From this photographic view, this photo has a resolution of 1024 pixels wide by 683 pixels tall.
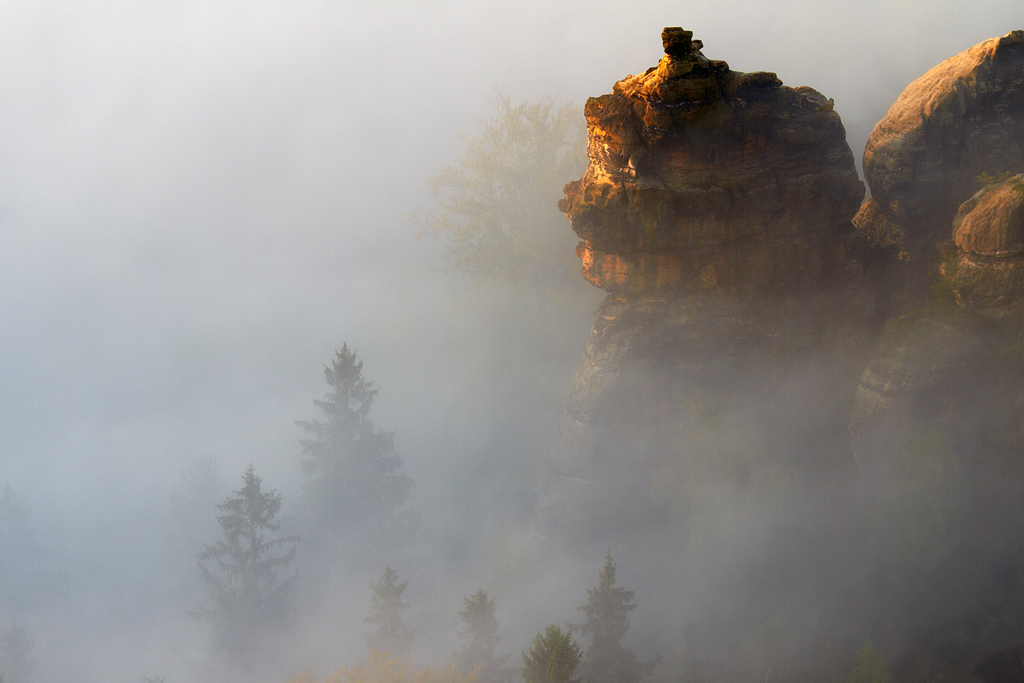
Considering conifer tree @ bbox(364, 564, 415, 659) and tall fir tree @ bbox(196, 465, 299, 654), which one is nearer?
conifer tree @ bbox(364, 564, 415, 659)

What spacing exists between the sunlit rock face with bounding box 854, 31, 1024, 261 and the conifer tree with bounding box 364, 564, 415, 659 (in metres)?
16.2

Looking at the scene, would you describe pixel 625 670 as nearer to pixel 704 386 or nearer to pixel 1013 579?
pixel 704 386

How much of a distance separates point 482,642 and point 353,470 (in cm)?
1069

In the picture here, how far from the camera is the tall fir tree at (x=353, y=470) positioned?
24750 mm

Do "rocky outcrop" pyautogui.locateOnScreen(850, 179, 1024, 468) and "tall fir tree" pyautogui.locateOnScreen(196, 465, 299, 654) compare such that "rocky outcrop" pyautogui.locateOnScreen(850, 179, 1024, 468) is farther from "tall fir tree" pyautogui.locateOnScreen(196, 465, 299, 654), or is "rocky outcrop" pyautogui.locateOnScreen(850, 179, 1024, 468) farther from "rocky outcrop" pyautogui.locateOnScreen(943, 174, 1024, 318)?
"tall fir tree" pyautogui.locateOnScreen(196, 465, 299, 654)

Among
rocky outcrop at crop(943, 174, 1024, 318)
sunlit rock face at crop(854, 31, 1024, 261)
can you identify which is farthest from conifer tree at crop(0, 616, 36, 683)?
rocky outcrop at crop(943, 174, 1024, 318)

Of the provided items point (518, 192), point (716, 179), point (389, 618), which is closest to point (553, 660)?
point (389, 618)

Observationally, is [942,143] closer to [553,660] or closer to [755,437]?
[755,437]

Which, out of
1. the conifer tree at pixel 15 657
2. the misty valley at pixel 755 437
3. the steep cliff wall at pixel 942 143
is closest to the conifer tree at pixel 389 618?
the misty valley at pixel 755 437

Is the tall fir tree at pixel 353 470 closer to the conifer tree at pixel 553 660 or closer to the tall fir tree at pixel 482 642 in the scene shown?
the tall fir tree at pixel 482 642

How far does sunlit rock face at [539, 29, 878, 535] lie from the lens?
14.3 m

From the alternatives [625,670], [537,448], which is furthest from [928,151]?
[537,448]

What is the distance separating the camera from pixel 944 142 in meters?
15.0

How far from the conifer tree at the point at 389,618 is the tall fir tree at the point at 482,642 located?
8.63ft
